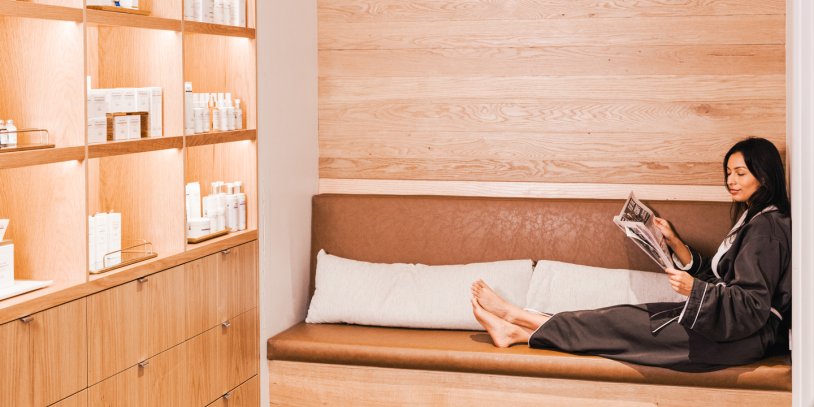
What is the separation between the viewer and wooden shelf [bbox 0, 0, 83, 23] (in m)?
2.18

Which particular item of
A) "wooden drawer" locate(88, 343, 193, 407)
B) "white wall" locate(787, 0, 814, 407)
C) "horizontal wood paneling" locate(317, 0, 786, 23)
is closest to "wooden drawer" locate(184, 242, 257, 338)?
"wooden drawer" locate(88, 343, 193, 407)

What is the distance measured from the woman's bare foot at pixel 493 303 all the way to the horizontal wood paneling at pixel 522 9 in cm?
115

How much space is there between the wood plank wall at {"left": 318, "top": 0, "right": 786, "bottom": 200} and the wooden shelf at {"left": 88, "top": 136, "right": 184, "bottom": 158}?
3.92 ft

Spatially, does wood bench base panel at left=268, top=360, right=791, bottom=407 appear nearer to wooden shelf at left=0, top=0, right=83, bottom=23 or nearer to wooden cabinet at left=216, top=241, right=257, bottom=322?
wooden cabinet at left=216, top=241, right=257, bottom=322

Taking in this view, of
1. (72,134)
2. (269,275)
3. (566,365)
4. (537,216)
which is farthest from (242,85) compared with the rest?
(566,365)

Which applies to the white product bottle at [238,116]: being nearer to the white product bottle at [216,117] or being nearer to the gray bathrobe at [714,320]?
the white product bottle at [216,117]

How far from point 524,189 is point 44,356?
2121 mm

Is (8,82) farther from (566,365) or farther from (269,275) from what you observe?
(566,365)

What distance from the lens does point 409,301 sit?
11.7ft

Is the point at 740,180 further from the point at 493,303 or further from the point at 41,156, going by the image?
the point at 41,156

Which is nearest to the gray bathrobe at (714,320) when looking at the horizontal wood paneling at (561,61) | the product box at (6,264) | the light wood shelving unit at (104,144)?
the horizontal wood paneling at (561,61)

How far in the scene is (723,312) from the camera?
3.03 metres

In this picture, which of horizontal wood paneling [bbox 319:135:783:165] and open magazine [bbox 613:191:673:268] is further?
horizontal wood paneling [bbox 319:135:783:165]

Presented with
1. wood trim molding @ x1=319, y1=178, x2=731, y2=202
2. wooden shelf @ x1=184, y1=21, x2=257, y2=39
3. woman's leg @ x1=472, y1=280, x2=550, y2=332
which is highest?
wooden shelf @ x1=184, y1=21, x2=257, y2=39
